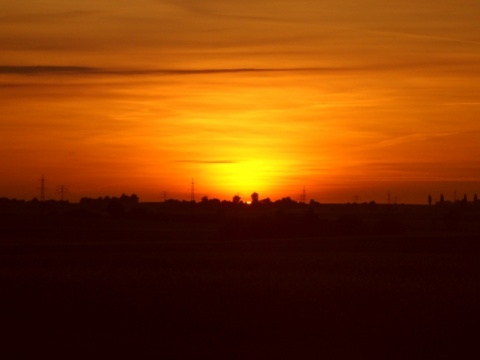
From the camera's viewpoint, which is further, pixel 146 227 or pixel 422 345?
pixel 146 227

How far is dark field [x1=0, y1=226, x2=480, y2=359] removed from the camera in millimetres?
20172

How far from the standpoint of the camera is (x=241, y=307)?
84.0ft

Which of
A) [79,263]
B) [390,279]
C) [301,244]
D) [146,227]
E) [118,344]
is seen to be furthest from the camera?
[146,227]

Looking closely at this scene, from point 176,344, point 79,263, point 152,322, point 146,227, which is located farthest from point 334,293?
point 146,227

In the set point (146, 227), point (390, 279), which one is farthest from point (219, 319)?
point (146, 227)

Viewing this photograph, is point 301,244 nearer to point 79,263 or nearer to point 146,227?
point 79,263

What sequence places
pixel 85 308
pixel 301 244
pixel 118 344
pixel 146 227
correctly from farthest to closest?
pixel 146 227, pixel 301 244, pixel 85 308, pixel 118 344

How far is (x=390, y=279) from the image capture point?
112ft

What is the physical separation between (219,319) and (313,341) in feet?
11.3

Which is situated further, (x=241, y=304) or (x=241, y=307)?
(x=241, y=304)

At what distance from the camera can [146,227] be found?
95062mm

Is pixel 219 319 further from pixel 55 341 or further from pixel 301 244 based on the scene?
pixel 301 244

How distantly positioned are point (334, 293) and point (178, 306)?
16.1 ft

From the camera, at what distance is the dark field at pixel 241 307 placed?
20172mm
